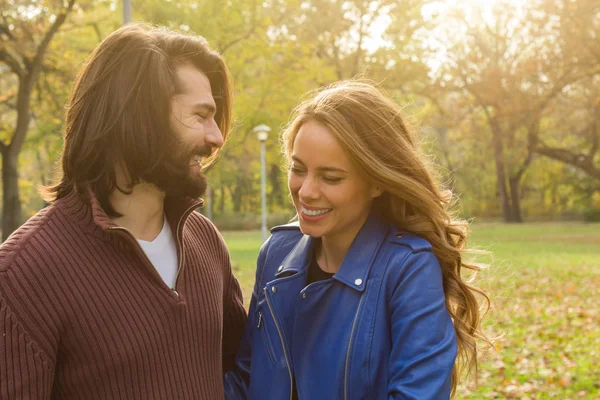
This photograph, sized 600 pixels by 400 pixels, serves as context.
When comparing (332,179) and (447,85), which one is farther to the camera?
(447,85)

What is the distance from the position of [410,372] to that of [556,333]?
25.7 feet

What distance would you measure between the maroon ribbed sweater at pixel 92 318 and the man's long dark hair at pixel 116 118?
126 millimetres

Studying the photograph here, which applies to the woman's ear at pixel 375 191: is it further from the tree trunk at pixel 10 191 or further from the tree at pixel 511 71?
the tree at pixel 511 71

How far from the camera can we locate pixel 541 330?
31.3 ft

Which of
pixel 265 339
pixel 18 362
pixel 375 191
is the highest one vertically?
pixel 375 191

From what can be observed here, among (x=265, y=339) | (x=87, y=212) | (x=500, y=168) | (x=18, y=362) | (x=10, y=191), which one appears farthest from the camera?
(x=500, y=168)

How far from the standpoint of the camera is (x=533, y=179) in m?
53.8

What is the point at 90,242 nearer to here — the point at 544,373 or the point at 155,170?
the point at 155,170

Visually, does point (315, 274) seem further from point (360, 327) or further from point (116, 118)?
point (116, 118)

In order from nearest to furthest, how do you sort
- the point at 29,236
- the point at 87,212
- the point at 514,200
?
the point at 29,236, the point at 87,212, the point at 514,200

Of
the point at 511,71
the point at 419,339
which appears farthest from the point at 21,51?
the point at 511,71

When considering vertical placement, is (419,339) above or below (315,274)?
below

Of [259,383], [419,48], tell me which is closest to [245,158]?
[419,48]

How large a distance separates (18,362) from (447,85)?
34.7 m
